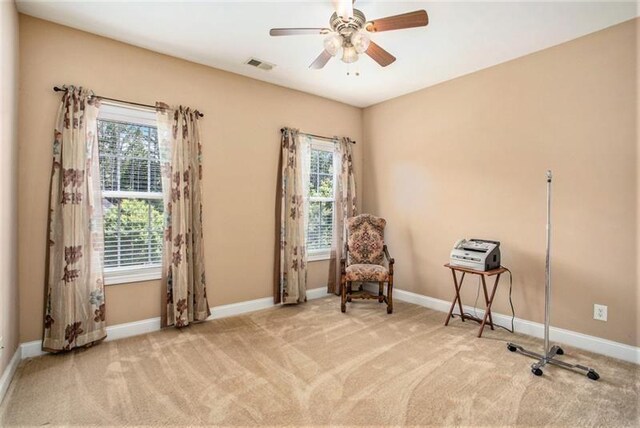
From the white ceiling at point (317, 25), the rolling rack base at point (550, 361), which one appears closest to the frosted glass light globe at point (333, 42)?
the white ceiling at point (317, 25)

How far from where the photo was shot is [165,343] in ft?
9.25

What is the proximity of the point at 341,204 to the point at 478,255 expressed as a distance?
6.41 feet

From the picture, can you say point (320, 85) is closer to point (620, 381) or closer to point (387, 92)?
point (387, 92)

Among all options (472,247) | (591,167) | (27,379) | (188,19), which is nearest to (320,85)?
(188,19)

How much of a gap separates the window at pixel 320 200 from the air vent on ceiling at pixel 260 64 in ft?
3.73

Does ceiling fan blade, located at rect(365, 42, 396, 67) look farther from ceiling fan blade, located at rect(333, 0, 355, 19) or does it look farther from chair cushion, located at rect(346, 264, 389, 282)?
chair cushion, located at rect(346, 264, 389, 282)

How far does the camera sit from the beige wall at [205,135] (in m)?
2.54

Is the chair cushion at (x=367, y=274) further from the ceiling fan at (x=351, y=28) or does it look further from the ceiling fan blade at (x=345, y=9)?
the ceiling fan blade at (x=345, y=9)

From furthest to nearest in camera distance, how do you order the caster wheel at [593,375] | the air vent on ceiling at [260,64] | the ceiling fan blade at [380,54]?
the air vent on ceiling at [260,64]
the ceiling fan blade at [380,54]
the caster wheel at [593,375]

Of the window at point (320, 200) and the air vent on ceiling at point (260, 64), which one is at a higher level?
the air vent on ceiling at point (260, 64)

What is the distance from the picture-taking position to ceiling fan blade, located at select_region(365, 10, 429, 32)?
199 cm

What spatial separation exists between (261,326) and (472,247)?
2.24 m

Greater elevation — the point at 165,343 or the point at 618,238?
the point at 618,238

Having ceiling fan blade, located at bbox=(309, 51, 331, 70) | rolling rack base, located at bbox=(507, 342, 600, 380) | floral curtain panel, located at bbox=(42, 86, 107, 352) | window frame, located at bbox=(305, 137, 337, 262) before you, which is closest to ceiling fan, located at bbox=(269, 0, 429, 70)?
ceiling fan blade, located at bbox=(309, 51, 331, 70)
